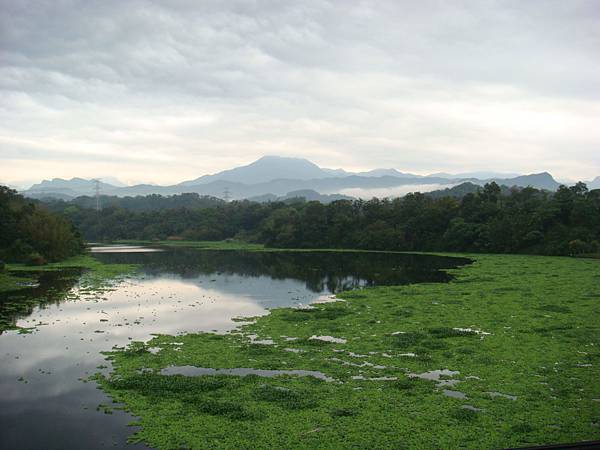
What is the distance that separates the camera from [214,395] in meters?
13.0

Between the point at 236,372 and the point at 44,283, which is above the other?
the point at 236,372

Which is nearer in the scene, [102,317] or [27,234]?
[102,317]

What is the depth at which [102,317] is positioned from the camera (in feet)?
82.4

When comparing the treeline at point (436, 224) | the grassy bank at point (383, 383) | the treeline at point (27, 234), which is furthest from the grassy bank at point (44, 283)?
the treeline at point (436, 224)

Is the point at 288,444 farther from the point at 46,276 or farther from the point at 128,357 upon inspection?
the point at 46,276

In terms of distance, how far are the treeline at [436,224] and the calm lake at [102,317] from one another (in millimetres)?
21870

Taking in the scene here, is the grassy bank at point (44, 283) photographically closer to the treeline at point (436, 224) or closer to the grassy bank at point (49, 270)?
the grassy bank at point (49, 270)

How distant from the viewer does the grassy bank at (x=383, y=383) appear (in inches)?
416

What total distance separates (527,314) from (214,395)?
1637 cm

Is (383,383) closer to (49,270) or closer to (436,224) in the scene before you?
(49,270)

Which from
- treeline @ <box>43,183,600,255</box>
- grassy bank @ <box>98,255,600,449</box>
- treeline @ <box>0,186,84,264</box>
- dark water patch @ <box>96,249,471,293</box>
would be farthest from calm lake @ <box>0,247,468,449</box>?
treeline @ <box>43,183,600,255</box>

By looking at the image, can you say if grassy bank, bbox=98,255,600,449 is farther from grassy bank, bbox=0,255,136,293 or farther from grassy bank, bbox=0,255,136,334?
grassy bank, bbox=0,255,136,293

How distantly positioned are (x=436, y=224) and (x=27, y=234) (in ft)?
197

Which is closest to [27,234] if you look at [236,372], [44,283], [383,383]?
[44,283]
